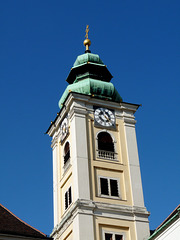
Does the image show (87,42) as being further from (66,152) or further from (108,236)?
(108,236)

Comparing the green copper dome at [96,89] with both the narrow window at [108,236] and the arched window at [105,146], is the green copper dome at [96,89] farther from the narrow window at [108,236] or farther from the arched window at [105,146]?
the narrow window at [108,236]

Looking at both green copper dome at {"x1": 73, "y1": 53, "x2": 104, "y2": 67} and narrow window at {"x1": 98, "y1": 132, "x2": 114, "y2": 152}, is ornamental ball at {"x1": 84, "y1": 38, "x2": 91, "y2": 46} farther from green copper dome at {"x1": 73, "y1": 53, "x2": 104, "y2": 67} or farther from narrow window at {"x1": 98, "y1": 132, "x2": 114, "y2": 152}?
narrow window at {"x1": 98, "y1": 132, "x2": 114, "y2": 152}

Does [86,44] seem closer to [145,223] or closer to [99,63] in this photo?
[99,63]

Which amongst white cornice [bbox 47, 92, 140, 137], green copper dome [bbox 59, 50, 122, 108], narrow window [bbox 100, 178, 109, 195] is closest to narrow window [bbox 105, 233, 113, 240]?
narrow window [bbox 100, 178, 109, 195]

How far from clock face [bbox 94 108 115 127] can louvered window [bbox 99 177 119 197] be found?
4.27m

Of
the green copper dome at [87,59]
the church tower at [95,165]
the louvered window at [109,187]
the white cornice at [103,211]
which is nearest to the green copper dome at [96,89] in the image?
the church tower at [95,165]

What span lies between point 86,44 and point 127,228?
56.6 ft

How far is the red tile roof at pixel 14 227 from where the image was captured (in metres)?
29.4

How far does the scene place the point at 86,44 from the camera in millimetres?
46844

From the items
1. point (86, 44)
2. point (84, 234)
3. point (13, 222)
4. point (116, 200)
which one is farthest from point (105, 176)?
point (86, 44)

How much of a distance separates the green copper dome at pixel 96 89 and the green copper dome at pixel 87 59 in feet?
7.47

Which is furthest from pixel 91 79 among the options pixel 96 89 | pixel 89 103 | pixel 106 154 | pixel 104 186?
pixel 104 186

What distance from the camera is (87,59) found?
146 ft

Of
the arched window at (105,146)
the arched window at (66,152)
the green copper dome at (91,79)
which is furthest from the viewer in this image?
the green copper dome at (91,79)
